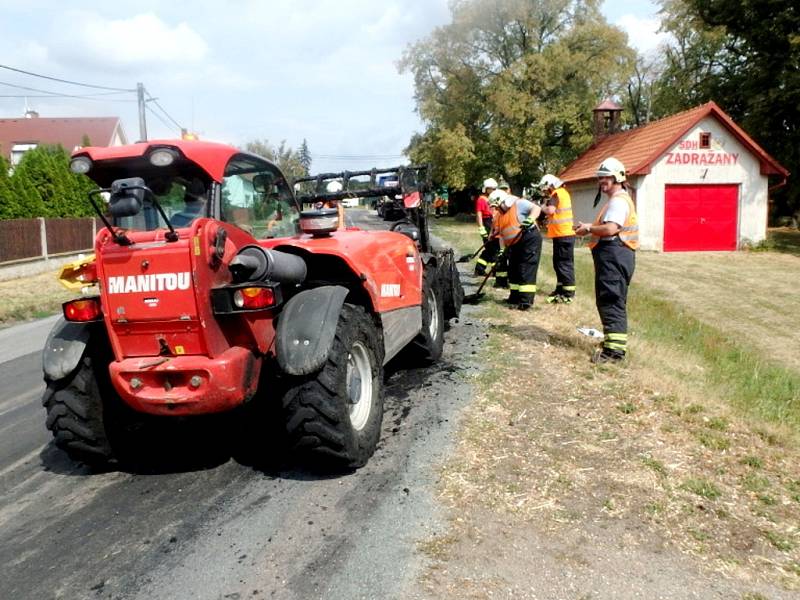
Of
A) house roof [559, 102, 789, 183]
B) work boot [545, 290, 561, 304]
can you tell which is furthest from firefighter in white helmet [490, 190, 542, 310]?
house roof [559, 102, 789, 183]

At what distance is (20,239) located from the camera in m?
18.5

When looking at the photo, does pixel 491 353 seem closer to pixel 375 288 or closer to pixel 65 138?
pixel 375 288

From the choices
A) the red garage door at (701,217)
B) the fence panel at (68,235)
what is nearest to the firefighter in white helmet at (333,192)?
the fence panel at (68,235)

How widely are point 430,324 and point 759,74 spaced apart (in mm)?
25928

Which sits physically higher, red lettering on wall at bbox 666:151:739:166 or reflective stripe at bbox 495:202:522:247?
red lettering on wall at bbox 666:151:739:166

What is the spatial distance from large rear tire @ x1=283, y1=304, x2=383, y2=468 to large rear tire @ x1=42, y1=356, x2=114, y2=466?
1.21 m

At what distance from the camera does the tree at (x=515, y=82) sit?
3747cm

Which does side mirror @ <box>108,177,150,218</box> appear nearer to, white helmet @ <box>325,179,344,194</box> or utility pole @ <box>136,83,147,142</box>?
white helmet @ <box>325,179,344,194</box>

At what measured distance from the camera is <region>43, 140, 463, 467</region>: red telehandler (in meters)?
3.50

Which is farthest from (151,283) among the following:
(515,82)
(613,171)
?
(515,82)

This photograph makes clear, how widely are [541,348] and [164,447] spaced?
12.9ft

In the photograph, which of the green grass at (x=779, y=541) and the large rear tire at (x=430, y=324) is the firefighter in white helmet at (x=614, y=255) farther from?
the green grass at (x=779, y=541)

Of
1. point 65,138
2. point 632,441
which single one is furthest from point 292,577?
point 65,138

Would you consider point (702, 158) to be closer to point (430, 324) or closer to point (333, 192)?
point (333, 192)
